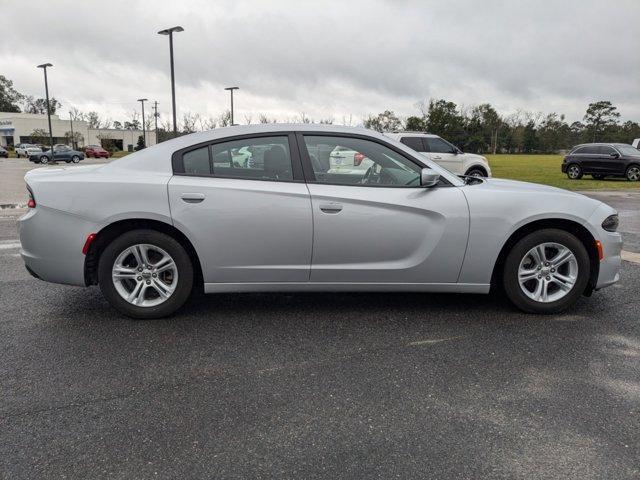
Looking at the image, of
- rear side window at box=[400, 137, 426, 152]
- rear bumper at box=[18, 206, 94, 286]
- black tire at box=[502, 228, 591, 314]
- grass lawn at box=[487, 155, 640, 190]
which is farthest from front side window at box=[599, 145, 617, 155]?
rear bumper at box=[18, 206, 94, 286]

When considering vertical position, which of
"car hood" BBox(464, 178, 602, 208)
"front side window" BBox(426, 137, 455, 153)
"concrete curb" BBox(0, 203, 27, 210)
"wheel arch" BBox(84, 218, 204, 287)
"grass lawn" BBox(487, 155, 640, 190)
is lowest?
"concrete curb" BBox(0, 203, 27, 210)

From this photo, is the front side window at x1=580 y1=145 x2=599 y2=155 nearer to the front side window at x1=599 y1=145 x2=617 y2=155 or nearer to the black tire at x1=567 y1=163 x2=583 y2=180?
the front side window at x1=599 y1=145 x2=617 y2=155

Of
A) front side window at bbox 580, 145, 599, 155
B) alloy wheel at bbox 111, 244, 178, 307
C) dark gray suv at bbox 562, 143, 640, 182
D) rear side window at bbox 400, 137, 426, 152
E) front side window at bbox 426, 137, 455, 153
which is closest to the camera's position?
alloy wheel at bbox 111, 244, 178, 307

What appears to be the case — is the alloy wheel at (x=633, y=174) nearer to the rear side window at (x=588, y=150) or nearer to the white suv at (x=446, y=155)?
the rear side window at (x=588, y=150)

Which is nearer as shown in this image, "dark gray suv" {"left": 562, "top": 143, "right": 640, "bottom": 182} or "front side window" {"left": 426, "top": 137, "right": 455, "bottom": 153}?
"front side window" {"left": 426, "top": 137, "right": 455, "bottom": 153}

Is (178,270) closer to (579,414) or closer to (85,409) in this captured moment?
(85,409)

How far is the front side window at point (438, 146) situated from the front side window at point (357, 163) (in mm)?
12693

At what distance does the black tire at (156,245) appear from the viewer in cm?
391

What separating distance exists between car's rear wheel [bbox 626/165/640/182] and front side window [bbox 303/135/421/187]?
71.0 ft

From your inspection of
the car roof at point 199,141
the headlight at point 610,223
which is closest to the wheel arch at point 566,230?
the headlight at point 610,223

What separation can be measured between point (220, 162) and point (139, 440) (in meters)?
2.23

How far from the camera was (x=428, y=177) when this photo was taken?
3840 mm

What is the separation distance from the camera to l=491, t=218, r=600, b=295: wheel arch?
13.6 ft

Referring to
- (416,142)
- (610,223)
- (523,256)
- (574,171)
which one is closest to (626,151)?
(574,171)
